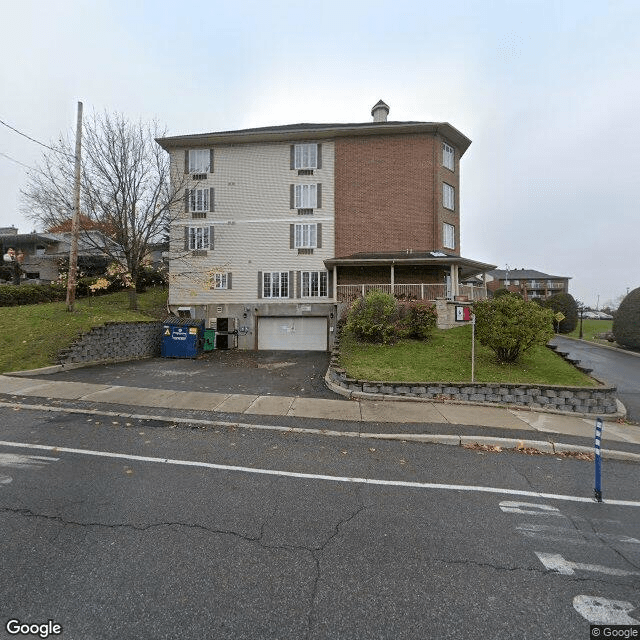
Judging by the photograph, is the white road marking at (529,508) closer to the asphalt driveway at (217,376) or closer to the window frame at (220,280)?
the asphalt driveway at (217,376)

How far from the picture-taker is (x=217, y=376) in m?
11.9

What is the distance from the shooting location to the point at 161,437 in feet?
20.8

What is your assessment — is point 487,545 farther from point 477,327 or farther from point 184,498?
point 477,327

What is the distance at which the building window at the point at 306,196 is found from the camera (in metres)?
22.3

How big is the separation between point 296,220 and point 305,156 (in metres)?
4.47

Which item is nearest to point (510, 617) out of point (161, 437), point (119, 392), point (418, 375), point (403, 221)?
point (161, 437)

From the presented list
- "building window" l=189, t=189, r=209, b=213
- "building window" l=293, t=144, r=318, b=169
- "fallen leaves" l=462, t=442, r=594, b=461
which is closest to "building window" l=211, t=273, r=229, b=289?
"building window" l=189, t=189, r=209, b=213

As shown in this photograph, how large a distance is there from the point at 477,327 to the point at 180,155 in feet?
73.9

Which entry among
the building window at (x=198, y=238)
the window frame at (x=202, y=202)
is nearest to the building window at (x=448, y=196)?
the window frame at (x=202, y=202)

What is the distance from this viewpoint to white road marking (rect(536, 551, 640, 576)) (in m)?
3.06

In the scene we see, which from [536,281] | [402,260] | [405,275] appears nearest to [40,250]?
[405,275]

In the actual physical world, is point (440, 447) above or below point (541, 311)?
below

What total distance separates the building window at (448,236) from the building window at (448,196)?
1.41m

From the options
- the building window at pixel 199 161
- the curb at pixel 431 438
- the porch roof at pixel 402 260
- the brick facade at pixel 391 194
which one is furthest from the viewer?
the building window at pixel 199 161
